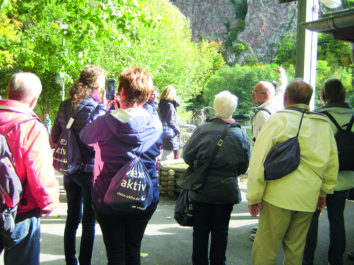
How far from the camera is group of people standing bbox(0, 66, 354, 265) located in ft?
7.23

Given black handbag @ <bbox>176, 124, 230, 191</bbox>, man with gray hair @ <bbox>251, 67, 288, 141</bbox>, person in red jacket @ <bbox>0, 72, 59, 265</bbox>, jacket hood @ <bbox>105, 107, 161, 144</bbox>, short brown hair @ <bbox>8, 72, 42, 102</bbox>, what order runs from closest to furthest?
person in red jacket @ <bbox>0, 72, 59, 265</bbox>
short brown hair @ <bbox>8, 72, 42, 102</bbox>
jacket hood @ <bbox>105, 107, 161, 144</bbox>
black handbag @ <bbox>176, 124, 230, 191</bbox>
man with gray hair @ <bbox>251, 67, 288, 141</bbox>

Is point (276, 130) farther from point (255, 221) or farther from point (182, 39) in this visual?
point (182, 39)

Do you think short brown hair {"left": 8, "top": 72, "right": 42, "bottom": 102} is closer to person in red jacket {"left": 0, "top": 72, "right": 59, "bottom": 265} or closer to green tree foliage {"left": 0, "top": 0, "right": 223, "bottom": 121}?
person in red jacket {"left": 0, "top": 72, "right": 59, "bottom": 265}

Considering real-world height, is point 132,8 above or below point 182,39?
below

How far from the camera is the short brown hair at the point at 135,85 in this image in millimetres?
2465

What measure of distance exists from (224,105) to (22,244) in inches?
76.1

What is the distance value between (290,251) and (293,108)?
3.65 feet

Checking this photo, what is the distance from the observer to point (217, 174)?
2996 mm

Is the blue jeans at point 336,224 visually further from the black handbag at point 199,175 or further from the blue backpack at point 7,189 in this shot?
the blue backpack at point 7,189

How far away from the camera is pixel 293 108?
269 cm

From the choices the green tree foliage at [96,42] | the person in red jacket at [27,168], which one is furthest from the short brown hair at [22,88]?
the green tree foliage at [96,42]

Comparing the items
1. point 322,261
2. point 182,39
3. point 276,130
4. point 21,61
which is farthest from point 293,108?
point 182,39

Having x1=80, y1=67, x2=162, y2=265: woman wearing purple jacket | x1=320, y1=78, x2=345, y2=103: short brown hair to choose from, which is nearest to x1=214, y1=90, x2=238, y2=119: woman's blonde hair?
x1=80, y1=67, x2=162, y2=265: woman wearing purple jacket

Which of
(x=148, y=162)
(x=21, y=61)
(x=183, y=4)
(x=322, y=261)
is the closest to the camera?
(x=148, y=162)
